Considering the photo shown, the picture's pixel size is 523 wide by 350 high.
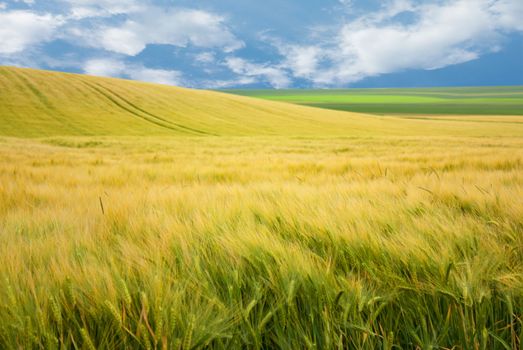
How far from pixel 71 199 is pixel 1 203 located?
1.35ft

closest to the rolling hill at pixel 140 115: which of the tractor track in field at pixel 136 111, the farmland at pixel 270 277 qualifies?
the tractor track in field at pixel 136 111

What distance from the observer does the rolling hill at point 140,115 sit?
93.1ft

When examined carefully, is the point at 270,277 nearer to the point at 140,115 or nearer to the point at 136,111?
the point at 140,115

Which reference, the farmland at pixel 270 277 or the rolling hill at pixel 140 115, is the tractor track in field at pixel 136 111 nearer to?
the rolling hill at pixel 140 115

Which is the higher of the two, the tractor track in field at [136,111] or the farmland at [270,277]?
the tractor track in field at [136,111]

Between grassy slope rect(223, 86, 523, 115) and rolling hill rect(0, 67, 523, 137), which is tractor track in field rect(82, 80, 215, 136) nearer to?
rolling hill rect(0, 67, 523, 137)

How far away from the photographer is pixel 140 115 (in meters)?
33.3

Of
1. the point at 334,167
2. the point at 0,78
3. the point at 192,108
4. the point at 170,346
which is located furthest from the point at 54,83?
the point at 170,346

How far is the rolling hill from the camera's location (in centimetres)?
2839

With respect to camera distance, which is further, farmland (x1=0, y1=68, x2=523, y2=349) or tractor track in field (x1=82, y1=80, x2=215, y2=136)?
tractor track in field (x1=82, y1=80, x2=215, y2=136)

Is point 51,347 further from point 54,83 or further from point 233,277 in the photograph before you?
point 54,83

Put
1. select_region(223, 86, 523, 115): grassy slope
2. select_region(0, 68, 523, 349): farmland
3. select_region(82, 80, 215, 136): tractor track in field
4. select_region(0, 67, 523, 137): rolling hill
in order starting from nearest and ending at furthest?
select_region(0, 68, 523, 349): farmland
select_region(0, 67, 523, 137): rolling hill
select_region(82, 80, 215, 136): tractor track in field
select_region(223, 86, 523, 115): grassy slope

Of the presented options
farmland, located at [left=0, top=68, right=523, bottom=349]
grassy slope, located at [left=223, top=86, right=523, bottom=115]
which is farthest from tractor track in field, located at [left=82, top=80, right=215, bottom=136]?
grassy slope, located at [left=223, top=86, right=523, bottom=115]

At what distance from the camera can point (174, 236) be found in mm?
1189
